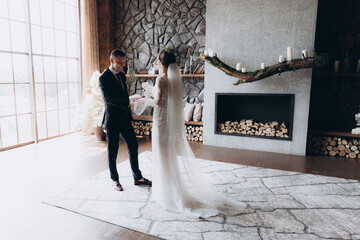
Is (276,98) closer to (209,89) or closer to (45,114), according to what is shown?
(209,89)

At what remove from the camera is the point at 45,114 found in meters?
5.25

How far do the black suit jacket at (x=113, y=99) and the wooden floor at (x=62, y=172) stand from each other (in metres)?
0.97

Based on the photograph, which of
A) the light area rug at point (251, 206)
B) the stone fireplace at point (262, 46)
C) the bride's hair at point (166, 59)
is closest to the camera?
the light area rug at point (251, 206)

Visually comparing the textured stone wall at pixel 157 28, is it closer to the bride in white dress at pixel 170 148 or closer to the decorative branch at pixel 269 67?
the decorative branch at pixel 269 67

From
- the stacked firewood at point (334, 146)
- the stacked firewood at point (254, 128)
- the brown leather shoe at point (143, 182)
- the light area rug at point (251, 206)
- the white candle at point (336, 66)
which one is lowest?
the light area rug at point (251, 206)

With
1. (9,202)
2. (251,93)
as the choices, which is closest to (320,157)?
(251,93)

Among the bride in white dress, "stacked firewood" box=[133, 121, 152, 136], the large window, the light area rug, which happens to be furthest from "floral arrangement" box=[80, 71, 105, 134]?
the bride in white dress

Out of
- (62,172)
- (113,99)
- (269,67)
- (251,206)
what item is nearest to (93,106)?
(62,172)

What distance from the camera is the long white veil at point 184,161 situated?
8.00 ft

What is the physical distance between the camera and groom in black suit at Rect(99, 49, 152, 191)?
2.67m

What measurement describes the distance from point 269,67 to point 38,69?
13.9 feet

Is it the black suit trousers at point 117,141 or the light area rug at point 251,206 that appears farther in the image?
the black suit trousers at point 117,141

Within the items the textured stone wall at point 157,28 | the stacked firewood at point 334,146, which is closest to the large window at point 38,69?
the textured stone wall at point 157,28

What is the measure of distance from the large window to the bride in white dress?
3.16 meters
